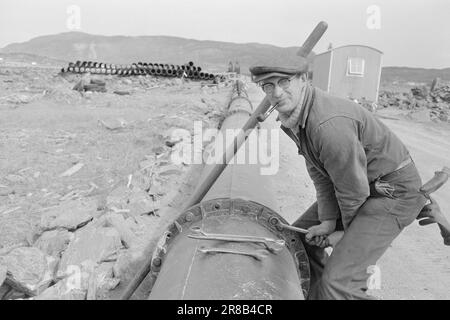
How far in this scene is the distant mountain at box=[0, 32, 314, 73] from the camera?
89438 millimetres

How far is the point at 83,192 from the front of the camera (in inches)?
225

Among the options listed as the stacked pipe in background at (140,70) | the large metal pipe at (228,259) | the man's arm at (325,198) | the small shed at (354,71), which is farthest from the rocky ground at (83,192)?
the stacked pipe in background at (140,70)

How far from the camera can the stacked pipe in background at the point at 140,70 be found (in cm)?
2148

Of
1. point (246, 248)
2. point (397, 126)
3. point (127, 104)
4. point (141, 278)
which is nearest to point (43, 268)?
point (141, 278)

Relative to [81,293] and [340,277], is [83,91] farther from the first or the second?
[340,277]

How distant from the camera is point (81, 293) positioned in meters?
3.17

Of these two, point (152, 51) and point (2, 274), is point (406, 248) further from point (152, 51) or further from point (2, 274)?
point (152, 51)

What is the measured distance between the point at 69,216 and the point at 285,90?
3.05 m

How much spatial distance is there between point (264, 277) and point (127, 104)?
1205cm

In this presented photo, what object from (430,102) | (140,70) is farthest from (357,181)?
(430,102)

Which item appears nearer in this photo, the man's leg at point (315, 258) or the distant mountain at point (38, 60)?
the man's leg at point (315, 258)

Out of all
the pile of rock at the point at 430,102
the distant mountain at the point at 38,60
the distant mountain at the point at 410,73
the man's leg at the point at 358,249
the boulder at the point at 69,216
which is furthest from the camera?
the distant mountain at the point at 410,73

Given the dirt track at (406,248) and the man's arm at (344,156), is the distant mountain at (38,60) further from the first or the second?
the man's arm at (344,156)

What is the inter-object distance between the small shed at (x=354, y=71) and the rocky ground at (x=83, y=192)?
27.4 feet
